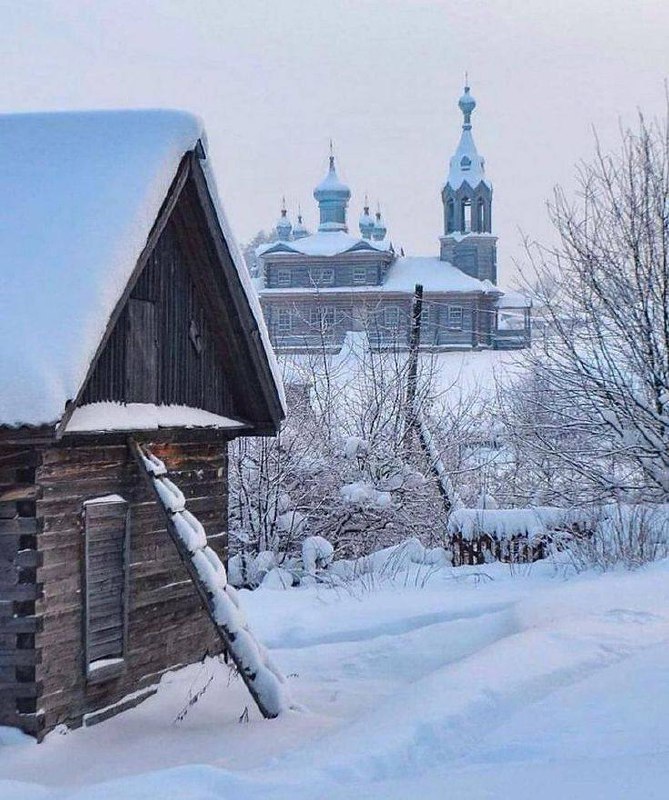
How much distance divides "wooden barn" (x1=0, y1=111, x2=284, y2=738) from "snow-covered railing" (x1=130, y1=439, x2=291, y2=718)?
519 millimetres

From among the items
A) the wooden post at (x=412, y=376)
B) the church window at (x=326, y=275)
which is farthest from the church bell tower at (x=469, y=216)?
the wooden post at (x=412, y=376)

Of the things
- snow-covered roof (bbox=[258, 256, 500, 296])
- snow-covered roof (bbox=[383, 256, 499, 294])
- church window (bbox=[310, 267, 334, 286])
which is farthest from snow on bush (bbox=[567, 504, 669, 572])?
church window (bbox=[310, 267, 334, 286])

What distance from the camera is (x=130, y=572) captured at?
10320mm

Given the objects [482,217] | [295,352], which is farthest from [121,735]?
[482,217]

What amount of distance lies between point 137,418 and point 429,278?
62.8 m

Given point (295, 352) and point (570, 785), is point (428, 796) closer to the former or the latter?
point (570, 785)

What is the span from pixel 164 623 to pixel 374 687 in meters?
2.30

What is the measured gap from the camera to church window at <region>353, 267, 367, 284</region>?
69625mm

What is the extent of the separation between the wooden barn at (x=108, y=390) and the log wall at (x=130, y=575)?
0.8 inches

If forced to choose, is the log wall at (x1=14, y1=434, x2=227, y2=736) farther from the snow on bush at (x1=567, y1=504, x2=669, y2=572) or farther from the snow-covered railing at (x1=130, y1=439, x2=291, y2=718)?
the snow on bush at (x1=567, y1=504, x2=669, y2=572)

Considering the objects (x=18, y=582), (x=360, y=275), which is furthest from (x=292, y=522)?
(x=360, y=275)

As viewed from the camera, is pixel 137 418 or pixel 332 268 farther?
pixel 332 268

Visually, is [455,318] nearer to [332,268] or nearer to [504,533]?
[332,268]

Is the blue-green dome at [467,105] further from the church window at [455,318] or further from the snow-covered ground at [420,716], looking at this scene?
the snow-covered ground at [420,716]
